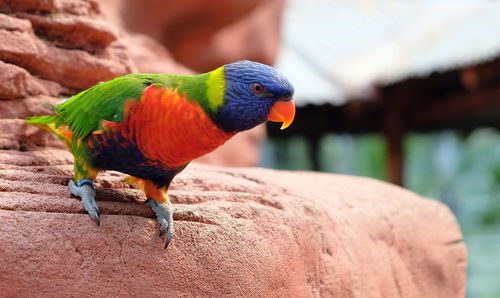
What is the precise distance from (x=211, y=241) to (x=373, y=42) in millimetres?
7117

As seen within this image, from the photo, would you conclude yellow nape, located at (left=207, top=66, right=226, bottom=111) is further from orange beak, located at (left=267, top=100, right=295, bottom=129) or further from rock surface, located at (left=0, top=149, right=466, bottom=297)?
rock surface, located at (left=0, top=149, right=466, bottom=297)

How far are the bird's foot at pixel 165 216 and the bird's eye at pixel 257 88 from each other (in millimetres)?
521

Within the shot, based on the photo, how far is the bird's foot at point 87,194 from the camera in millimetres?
1823

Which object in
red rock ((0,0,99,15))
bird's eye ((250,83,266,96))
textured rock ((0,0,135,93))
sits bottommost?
textured rock ((0,0,135,93))

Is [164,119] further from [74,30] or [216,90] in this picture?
[74,30]

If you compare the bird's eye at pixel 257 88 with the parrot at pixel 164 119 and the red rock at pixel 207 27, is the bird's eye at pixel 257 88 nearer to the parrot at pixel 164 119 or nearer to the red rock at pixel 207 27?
the parrot at pixel 164 119

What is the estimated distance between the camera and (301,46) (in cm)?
845

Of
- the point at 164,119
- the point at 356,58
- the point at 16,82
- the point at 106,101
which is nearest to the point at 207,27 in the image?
the point at 356,58

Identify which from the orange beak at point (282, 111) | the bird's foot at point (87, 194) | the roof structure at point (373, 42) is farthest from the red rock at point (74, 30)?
the roof structure at point (373, 42)

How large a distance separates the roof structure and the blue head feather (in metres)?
4.30

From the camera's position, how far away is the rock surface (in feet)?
5.73

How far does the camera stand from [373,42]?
8.58m

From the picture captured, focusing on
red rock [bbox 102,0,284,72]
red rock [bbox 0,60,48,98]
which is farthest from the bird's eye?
red rock [bbox 102,0,284,72]

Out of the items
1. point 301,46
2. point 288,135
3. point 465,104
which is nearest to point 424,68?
point 465,104
